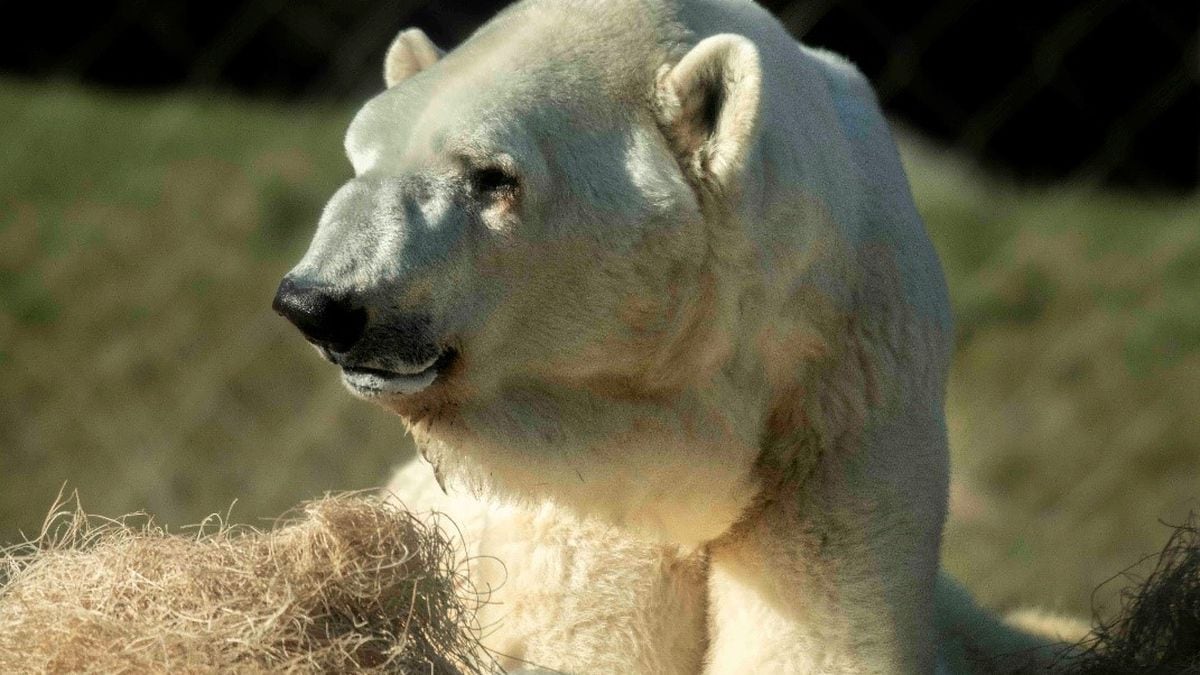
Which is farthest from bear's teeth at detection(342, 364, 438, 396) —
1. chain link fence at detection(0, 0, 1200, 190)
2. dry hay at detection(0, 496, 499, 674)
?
chain link fence at detection(0, 0, 1200, 190)

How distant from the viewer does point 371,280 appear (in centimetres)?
154

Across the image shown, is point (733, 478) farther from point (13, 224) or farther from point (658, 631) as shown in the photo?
point (13, 224)

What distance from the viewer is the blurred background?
4465 mm

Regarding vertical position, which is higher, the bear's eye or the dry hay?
the bear's eye

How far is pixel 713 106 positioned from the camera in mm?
1712

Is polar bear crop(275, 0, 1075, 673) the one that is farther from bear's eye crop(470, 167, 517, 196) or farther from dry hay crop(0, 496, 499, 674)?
dry hay crop(0, 496, 499, 674)

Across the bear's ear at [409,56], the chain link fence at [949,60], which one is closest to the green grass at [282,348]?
the chain link fence at [949,60]

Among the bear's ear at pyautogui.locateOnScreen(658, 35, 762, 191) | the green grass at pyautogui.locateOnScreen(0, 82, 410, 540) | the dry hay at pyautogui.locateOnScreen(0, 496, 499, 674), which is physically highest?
the bear's ear at pyautogui.locateOnScreen(658, 35, 762, 191)

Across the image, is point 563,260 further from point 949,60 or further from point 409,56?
point 949,60

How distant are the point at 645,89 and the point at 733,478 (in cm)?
47

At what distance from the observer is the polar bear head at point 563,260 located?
1.59m

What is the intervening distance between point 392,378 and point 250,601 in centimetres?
26

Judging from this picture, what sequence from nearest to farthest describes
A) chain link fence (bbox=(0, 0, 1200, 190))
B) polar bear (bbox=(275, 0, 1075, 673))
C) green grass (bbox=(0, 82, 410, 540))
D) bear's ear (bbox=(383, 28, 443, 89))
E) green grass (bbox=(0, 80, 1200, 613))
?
polar bear (bbox=(275, 0, 1075, 673)), bear's ear (bbox=(383, 28, 443, 89)), green grass (bbox=(0, 80, 1200, 613)), green grass (bbox=(0, 82, 410, 540)), chain link fence (bbox=(0, 0, 1200, 190))

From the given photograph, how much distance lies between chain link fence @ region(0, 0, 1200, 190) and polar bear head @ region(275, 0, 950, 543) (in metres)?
3.90
